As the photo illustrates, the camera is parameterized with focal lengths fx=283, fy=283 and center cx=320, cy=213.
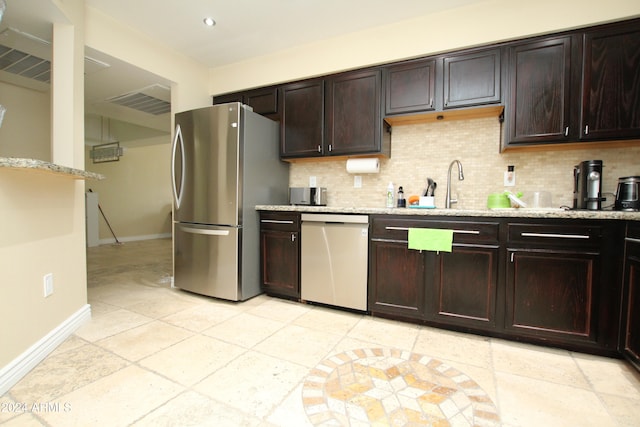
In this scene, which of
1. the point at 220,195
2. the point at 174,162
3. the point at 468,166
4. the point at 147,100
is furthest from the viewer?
the point at 147,100

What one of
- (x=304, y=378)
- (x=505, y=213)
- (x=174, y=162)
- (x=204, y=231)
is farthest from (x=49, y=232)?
(x=505, y=213)

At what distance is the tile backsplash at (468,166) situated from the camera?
2.24m

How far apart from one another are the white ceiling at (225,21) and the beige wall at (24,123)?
1.11 meters

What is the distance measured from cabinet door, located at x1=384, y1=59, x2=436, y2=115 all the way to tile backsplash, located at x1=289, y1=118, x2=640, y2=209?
1.01 ft

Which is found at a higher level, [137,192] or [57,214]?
[137,192]

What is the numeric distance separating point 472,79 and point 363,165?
1.13 meters

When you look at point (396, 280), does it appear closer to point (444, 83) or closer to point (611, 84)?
point (444, 83)

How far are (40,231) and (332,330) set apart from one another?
2023 millimetres

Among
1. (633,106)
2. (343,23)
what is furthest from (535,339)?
(343,23)

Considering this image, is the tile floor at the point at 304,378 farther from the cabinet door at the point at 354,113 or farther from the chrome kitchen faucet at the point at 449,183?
the cabinet door at the point at 354,113

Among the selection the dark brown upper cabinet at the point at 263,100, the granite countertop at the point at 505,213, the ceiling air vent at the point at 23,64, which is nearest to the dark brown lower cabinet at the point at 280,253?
the granite countertop at the point at 505,213

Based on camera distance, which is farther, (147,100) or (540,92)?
(147,100)

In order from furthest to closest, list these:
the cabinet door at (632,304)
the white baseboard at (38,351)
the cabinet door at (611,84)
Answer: the cabinet door at (611,84) < the cabinet door at (632,304) < the white baseboard at (38,351)

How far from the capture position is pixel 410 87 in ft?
8.16
